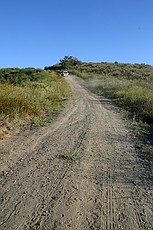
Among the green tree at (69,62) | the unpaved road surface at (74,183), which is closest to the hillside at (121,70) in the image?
the green tree at (69,62)

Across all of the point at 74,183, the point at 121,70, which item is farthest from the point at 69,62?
the point at 74,183

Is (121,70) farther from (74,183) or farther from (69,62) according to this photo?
(74,183)

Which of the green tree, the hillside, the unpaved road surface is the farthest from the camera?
the green tree

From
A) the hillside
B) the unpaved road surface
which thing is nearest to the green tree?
the hillside

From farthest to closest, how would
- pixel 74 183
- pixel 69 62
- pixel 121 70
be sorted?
1. pixel 69 62
2. pixel 121 70
3. pixel 74 183

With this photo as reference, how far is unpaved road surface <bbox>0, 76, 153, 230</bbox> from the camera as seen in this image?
3809 millimetres

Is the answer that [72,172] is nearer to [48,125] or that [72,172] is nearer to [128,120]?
[48,125]

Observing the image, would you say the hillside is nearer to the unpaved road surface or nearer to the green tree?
the green tree

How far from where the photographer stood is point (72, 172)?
5.35 metres

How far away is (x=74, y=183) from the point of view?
16.0 ft

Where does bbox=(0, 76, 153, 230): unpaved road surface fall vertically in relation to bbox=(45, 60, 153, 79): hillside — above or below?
above

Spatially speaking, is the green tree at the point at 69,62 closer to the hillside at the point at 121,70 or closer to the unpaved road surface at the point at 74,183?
the hillside at the point at 121,70

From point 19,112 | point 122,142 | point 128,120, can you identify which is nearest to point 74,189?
point 122,142

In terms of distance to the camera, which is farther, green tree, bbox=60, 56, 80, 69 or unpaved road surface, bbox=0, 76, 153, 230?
green tree, bbox=60, 56, 80, 69
